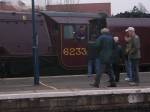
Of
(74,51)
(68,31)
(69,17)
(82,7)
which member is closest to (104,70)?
(74,51)

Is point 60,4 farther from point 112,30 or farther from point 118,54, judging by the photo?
point 118,54

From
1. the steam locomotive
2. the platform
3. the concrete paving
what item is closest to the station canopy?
the steam locomotive

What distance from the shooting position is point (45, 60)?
21484 mm

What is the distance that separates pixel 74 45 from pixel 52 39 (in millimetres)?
908

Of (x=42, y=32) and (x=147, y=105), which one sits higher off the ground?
(x=42, y=32)

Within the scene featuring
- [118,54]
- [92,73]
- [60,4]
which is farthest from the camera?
[60,4]

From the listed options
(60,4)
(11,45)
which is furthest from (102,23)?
(60,4)

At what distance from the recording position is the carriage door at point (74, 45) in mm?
22031

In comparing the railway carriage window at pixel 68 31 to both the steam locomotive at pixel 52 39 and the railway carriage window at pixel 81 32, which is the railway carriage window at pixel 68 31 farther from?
the railway carriage window at pixel 81 32

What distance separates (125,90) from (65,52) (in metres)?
9.34

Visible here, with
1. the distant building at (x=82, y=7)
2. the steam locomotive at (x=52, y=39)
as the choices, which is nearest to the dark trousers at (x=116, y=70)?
the steam locomotive at (x=52, y=39)

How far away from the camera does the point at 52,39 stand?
22141 millimetres

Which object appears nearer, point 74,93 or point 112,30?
point 74,93

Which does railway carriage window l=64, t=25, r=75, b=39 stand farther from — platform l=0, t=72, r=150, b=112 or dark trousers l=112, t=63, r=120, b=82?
platform l=0, t=72, r=150, b=112
